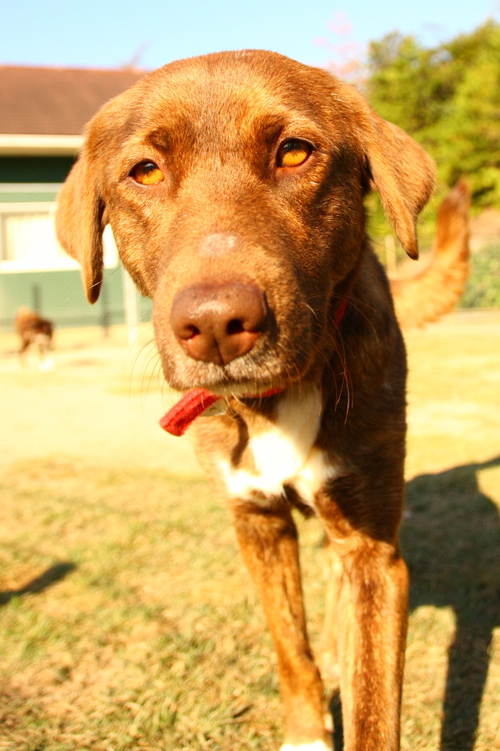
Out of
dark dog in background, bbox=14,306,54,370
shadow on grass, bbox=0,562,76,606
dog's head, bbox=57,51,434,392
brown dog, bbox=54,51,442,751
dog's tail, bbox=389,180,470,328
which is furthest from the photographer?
dark dog in background, bbox=14,306,54,370

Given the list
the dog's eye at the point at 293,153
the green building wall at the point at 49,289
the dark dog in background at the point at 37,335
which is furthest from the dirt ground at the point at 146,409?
the green building wall at the point at 49,289

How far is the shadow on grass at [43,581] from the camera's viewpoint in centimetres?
380

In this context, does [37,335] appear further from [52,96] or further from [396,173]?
[396,173]

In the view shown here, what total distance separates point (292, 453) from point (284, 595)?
64 cm

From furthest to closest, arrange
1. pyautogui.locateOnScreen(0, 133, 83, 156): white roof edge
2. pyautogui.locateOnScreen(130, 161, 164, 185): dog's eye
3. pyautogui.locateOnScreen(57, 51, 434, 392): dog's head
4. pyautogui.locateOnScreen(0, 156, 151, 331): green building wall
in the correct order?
pyautogui.locateOnScreen(0, 156, 151, 331): green building wall
pyautogui.locateOnScreen(0, 133, 83, 156): white roof edge
pyautogui.locateOnScreen(130, 161, 164, 185): dog's eye
pyautogui.locateOnScreen(57, 51, 434, 392): dog's head

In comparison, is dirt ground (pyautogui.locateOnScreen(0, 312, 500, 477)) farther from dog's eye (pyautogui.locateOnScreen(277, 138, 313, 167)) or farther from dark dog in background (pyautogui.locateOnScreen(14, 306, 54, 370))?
dog's eye (pyautogui.locateOnScreen(277, 138, 313, 167))

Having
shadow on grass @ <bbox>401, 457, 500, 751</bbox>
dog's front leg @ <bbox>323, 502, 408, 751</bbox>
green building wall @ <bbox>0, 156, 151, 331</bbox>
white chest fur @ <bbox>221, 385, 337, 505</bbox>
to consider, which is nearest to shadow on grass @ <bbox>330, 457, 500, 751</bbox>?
shadow on grass @ <bbox>401, 457, 500, 751</bbox>

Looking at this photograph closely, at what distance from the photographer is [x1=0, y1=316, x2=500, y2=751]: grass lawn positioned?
106 inches

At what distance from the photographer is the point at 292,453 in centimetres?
257

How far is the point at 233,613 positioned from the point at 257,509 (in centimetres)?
92

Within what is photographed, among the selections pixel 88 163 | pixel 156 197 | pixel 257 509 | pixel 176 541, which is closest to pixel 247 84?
pixel 156 197

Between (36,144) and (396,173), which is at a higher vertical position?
(396,173)

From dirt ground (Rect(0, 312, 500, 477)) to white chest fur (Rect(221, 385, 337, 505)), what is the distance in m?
0.75

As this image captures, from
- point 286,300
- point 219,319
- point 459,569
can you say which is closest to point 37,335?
point 459,569
